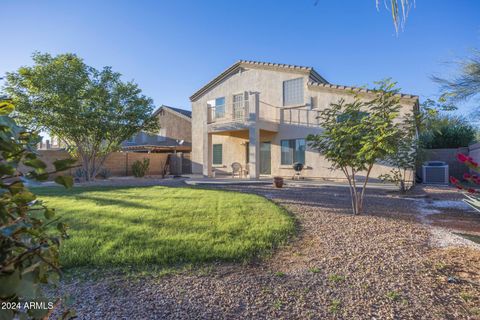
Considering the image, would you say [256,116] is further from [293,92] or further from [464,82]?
[464,82]

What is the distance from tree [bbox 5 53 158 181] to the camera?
14625 mm

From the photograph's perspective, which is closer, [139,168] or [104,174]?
[104,174]

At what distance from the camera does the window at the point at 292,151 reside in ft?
56.2

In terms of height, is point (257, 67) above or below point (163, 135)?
above

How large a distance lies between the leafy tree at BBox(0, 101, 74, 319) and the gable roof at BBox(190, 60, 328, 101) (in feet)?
56.2

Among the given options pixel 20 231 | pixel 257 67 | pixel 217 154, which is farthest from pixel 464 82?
pixel 217 154

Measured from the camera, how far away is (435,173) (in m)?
15.5

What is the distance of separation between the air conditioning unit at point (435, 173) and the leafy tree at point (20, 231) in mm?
17761

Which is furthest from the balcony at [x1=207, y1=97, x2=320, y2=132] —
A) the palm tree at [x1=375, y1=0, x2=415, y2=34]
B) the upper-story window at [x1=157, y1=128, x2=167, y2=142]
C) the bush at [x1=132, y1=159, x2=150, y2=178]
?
the palm tree at [x1=375, y1=0, x2=415, y2=34]

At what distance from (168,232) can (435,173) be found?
1597cm

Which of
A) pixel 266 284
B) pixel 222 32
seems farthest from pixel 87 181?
pixel 266 284

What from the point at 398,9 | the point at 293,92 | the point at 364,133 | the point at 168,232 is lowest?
the point at 168,232

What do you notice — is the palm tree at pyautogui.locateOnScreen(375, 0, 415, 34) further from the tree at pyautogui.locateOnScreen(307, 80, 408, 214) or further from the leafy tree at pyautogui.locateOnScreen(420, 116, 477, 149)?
the leafy tree at pyautogui.locateOnScreen(420, 116, 477, 149)

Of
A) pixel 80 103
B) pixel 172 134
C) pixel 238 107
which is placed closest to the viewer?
pixel 80 103
